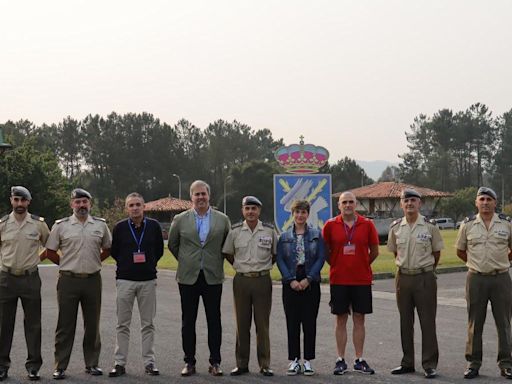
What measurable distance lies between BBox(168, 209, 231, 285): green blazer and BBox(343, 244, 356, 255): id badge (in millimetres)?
1314

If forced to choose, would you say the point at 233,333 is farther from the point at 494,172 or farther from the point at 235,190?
the point at 494,172

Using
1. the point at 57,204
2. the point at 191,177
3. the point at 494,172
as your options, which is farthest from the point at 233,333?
the point at 494,172

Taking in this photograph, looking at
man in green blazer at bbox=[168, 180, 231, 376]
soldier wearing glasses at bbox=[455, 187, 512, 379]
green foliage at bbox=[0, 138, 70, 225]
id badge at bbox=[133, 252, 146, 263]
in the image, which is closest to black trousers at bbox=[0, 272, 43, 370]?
id badge at bbox=[133, 252, 146, 263]

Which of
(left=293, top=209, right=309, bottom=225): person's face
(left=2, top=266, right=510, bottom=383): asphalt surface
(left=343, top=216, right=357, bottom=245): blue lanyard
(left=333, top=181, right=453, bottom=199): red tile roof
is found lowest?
(left=2, top=266, right=510, bottom=383): asphalt surface

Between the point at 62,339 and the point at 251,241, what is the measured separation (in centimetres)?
224

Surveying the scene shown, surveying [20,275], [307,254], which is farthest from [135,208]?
[307,254]

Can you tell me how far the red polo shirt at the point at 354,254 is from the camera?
27.2 feet

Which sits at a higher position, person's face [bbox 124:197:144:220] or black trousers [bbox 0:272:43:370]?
person's face [bbox 124:197:144:220]

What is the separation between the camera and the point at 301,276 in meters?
8.27

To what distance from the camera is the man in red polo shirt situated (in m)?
8.28

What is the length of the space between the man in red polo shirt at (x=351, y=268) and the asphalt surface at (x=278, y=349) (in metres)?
0.45

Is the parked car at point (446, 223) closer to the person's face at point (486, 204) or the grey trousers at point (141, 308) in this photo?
the person's face at point (486, 204)

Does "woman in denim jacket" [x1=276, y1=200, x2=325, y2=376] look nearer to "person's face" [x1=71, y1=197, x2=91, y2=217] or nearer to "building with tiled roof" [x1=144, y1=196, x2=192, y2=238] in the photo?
"person's face" [x1=71, y1=197, x2=91, y2=217]

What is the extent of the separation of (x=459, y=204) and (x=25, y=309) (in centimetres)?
8029
